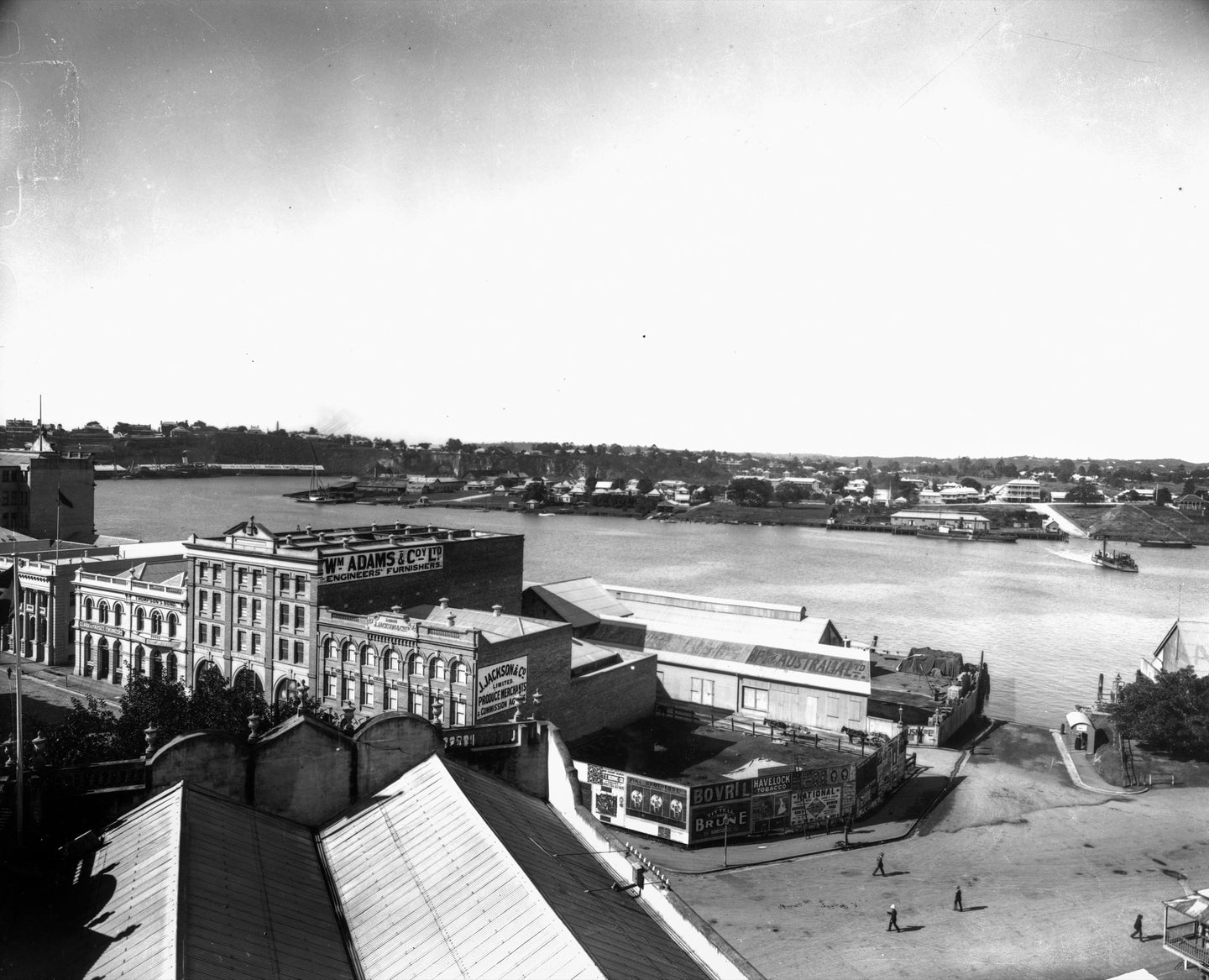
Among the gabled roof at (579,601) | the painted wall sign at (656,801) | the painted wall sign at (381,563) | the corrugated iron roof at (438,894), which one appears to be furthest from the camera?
the gabled roof at (579,601)

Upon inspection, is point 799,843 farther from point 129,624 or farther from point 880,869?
point 129,624

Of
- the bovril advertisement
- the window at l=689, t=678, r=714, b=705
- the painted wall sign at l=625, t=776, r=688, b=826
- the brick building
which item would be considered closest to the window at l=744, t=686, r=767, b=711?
the window at l=689, t=678, r=714, b=705

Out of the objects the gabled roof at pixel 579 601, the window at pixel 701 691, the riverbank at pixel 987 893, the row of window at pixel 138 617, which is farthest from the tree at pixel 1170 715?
the row of window at pixel 138 617

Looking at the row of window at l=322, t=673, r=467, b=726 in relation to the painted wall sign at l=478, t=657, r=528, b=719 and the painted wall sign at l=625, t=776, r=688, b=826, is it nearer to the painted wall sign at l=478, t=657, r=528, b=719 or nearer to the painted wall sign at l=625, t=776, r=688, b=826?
the painted wall sign at l=478, t=657, r=528, b=719

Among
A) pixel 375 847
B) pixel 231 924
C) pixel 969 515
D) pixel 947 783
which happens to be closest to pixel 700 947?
pixel 375 847

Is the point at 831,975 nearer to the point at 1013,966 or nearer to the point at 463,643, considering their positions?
the point at 1013,966

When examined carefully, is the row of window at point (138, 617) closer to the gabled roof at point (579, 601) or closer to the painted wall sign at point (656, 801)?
the gabled roof at point (579, 601)

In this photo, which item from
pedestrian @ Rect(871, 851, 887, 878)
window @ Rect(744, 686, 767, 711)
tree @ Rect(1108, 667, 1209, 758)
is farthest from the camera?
window @ Rect(744, 686, 767, 711)
